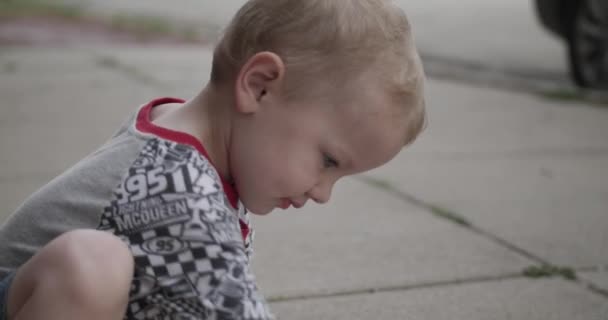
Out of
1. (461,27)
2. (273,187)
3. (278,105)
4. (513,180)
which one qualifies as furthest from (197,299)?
(461,27)

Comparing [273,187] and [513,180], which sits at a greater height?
[273,187]

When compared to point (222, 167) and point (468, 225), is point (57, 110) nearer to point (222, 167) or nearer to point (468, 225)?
point (468, 225)

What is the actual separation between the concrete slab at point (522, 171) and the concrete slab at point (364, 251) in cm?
20

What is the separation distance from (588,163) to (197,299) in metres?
3.32

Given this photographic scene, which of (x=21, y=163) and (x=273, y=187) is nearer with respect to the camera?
(x=273, y=187)

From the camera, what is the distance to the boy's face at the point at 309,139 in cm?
196

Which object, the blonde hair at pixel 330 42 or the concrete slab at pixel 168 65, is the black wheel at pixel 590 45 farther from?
the blonde hair at pixel 330 42

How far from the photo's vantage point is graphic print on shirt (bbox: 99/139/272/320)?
1809 millimetres

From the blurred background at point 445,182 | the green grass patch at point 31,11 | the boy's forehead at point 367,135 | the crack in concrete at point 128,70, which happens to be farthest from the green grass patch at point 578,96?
the green grass patch at point 31,11

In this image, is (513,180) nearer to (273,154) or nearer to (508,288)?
(508,288)

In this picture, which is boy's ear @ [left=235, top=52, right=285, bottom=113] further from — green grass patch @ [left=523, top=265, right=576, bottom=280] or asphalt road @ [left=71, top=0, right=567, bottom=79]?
asphalt road @ [left=71, top=0, right=567, bottom=79]

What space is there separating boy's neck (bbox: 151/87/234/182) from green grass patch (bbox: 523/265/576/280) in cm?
130

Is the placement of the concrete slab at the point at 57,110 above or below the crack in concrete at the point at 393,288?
below

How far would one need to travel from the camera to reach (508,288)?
283 cm
